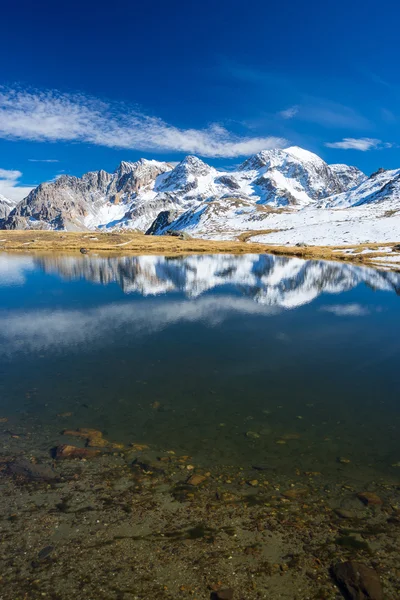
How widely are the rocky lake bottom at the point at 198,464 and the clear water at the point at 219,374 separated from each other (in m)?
0.13

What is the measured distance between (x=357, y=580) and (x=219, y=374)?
16343mm

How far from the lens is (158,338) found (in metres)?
35.2

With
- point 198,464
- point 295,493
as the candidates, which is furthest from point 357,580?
point 198,464

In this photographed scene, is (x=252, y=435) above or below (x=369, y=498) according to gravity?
above

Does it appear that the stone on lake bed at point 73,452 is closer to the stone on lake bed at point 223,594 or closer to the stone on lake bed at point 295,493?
the stone on lake bed at point 223,594

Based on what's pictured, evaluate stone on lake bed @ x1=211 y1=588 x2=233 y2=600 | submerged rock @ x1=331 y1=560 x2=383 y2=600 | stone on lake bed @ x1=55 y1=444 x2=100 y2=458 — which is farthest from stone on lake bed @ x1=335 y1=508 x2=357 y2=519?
stone on lake bed @ x1=55 y1=444 x2=100 y2=458

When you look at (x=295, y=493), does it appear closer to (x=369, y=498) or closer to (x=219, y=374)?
(x=369, y=498)

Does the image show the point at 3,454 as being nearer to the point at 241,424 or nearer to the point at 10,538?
the point at 10,538

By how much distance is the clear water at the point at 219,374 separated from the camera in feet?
59.2

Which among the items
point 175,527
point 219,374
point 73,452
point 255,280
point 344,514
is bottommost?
point 344,514

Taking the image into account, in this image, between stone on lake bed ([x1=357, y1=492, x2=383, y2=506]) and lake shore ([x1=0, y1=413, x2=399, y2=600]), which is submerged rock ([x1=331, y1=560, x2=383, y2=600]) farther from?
stone on lake bed ([x1=357, y1=492, x2=383, y2=506])

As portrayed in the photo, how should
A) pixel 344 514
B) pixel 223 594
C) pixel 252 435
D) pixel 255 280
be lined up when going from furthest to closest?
pixel 255 280 < pixel 252 435 < pixel 344 514 < pixel 223 594

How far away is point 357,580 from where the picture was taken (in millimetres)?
10602

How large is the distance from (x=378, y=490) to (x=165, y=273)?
75.6m
